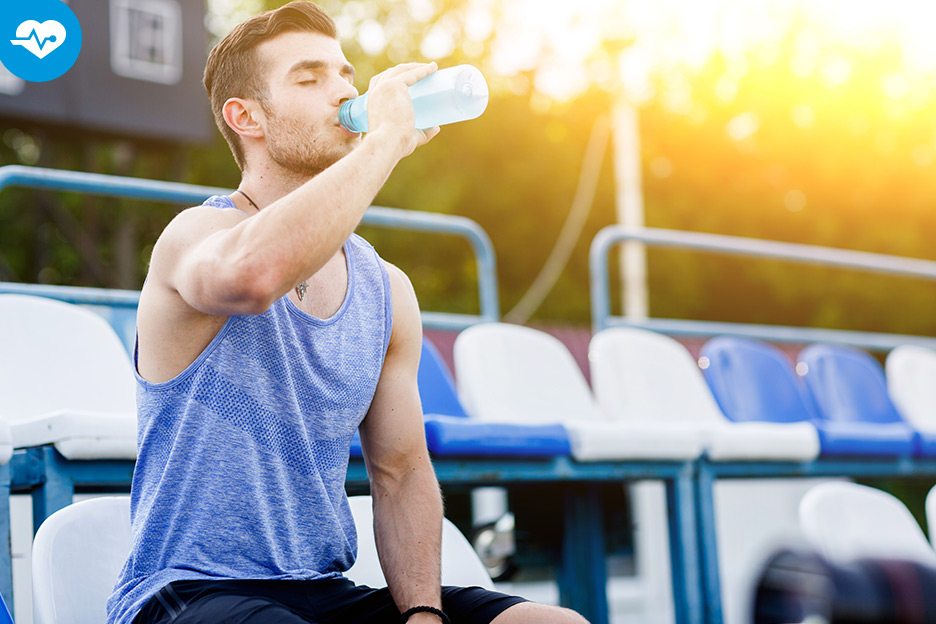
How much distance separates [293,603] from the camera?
1.37 m

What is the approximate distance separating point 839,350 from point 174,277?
3.50m

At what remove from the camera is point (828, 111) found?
59.2 ft

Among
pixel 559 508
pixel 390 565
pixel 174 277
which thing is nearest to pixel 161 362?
pixel 174 277

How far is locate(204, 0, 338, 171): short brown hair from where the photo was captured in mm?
1604

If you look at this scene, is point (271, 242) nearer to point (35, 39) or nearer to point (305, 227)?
point (305, 227)

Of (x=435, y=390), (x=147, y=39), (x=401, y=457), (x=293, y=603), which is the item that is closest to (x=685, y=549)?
(x=435, y=390)

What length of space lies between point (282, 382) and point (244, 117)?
45cm

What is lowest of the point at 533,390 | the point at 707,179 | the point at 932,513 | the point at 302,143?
the point at 932,513

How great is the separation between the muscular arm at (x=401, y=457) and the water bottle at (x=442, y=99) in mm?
289

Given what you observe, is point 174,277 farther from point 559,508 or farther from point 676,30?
point 676,30

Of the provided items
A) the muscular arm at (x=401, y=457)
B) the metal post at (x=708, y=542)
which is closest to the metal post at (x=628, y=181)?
the metal post at (x=708, y=542)

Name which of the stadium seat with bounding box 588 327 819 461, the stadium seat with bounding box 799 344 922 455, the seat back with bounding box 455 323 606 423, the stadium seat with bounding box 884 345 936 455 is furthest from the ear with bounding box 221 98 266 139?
the stadium seat with bounding box 884 345 936 455

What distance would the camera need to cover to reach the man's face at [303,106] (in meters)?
1.58

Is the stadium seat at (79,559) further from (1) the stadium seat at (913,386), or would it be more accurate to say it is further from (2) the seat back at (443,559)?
(1) the stadium seat at (913,386)
